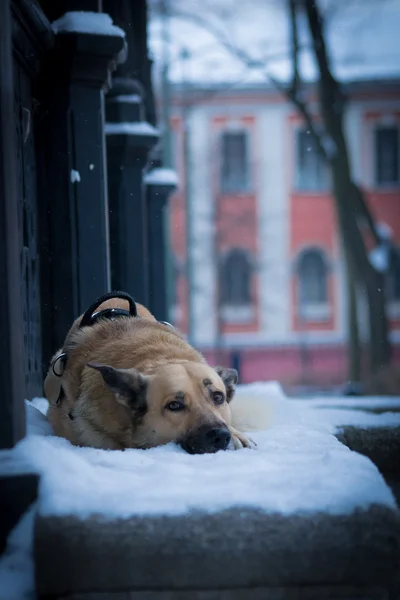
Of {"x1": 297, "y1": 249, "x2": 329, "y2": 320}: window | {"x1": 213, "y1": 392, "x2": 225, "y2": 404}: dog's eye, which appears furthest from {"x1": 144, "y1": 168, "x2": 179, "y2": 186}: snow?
{"x1": 297, "y1": 249, "x2": 329, "y2": 320}: window

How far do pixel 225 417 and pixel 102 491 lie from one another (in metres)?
1.11

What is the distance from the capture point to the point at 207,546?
2412mm

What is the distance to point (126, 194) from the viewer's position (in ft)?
24.8

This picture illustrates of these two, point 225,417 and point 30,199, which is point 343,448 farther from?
point 30,199

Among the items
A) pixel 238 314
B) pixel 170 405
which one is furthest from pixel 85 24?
pixel 238 314

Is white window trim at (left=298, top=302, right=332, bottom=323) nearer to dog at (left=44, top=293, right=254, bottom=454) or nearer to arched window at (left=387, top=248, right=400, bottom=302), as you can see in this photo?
arched window at (left=387, top=248, right=400, bottom=302)

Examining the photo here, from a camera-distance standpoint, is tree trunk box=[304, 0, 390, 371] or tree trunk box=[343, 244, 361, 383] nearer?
tree trunk box=[304, 0, 390, 371]

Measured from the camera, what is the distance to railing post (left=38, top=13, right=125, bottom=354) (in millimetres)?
5258

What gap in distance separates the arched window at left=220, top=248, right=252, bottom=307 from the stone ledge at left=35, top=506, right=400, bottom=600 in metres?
25.3

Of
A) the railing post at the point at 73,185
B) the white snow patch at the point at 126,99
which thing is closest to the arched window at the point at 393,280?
the white snow patch at the point at 126,99

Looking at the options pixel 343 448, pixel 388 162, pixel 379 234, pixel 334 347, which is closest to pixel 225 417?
→ pixel 343 448

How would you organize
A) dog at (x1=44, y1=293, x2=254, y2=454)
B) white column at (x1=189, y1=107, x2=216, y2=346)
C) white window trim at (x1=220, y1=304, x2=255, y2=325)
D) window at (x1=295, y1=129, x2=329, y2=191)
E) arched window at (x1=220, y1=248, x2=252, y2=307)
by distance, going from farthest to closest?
window at (x1=295, y1=129, x2=329, y2=191)
arched window at (x1=220, y1=248, x2=252, y2=307)
white window trim at (x1=220, y1=304, x2=255, y2=325)
white column at (x1=189, y1=107, x2=216, y2=346)
dog at (x1=44, y1=293, x2=254, y2=454)

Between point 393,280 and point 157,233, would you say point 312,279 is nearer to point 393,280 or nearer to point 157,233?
point 393,280

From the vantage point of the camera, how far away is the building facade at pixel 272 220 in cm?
2716
